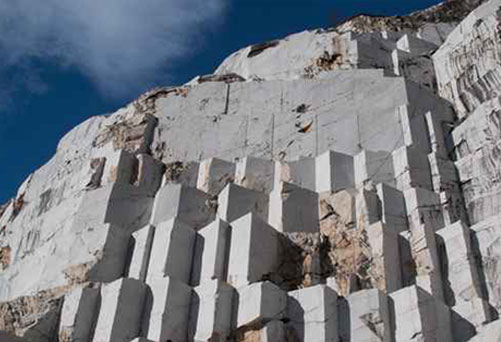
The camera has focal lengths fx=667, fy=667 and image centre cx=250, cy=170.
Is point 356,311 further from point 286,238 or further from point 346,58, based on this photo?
point 346,58

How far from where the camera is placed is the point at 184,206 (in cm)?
1108

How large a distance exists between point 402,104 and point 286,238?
3.78 metres

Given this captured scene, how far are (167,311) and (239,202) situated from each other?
2.59m

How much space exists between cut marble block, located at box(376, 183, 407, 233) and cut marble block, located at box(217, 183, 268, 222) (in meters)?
1.89

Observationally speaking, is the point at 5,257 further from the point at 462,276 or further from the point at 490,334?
the point at 490,334

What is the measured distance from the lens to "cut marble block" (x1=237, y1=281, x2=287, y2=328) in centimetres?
855

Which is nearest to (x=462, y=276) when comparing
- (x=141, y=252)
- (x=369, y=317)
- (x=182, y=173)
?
(x=369, y=317)

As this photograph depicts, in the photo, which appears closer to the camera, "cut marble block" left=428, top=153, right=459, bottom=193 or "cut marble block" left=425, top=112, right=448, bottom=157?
"cut marble block" left=428, top=153, right=459, bottom=193

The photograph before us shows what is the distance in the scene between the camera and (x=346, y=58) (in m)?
14.7

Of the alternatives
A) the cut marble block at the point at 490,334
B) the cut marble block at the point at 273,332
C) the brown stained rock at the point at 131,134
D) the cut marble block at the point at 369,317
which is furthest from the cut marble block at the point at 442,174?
the brown stained rock at the point at 131,134

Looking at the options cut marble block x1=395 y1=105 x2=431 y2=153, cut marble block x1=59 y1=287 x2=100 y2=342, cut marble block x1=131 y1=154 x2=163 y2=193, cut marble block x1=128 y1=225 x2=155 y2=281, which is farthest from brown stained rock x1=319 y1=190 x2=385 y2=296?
cut marble block x1=59 y1=287 x2=100 y2=342

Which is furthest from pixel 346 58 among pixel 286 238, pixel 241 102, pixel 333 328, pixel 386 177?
pixel 333 328

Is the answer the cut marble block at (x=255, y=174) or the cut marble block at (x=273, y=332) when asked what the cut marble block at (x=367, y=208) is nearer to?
the cut marble block at (x=255, y=174)

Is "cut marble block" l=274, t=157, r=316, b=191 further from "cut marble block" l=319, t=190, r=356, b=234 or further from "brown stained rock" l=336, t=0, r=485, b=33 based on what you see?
"brown stained rock" l=336, t=0, r=485, b=33
